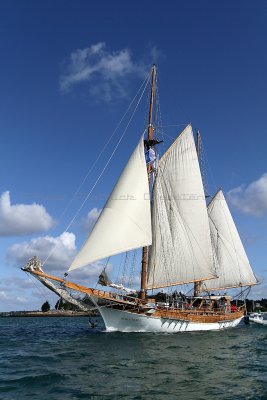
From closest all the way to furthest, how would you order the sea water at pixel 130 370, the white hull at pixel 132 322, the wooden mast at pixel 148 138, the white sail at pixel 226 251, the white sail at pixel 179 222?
the sea water at pixel 130 370 < the white hull at pixel 132 322 < the wooden mast at pixel 148 138 < the white sail at pixel 179 222 < the white sail at pixel 226 251

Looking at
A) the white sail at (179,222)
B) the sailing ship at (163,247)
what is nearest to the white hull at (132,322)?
the sailing ship at (163,247)

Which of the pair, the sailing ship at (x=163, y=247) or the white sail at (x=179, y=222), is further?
the white sail at (x=179, y=222)

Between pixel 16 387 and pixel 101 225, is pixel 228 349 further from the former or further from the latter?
pixel 16 387

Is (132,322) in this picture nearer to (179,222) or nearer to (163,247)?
(163,247)

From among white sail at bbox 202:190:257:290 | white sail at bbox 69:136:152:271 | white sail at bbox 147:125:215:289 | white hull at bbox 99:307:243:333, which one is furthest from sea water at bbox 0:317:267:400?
white sail at bbox 202:190:257:290

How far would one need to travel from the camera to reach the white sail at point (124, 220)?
36.9 meters

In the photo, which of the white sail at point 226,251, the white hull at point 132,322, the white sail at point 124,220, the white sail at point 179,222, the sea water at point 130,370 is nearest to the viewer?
the sea water at point 130,370

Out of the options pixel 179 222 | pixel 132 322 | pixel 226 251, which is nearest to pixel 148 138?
pixel 179 222

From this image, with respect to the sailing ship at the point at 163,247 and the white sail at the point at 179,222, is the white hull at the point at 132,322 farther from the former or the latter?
the white sail at the point at 179,222

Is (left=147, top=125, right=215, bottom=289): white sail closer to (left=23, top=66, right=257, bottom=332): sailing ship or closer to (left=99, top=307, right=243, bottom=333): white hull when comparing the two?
(left=23, top=66, right=257, bottom=332): sailing ship

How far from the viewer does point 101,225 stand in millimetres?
37969

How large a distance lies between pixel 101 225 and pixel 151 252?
11.9 m

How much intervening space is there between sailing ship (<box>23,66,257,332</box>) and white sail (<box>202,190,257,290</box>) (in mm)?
158

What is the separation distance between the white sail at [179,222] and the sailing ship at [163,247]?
12 cm
